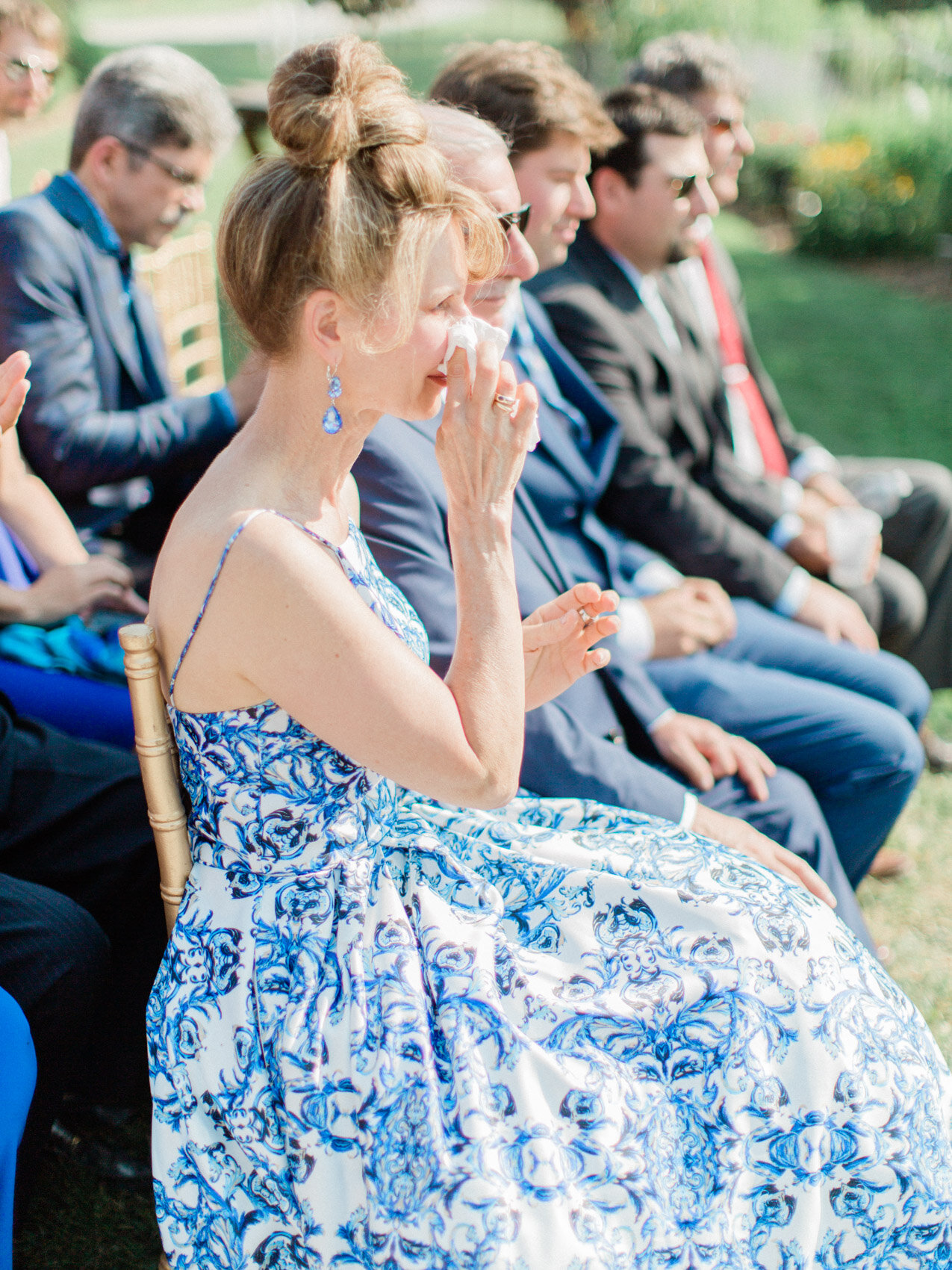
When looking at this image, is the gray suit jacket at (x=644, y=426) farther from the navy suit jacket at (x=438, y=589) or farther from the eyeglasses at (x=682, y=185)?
the navy suit jacket at (x=438, y=589)

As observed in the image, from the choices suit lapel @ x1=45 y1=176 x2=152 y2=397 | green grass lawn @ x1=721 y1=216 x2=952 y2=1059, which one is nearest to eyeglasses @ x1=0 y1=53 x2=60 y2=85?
suit lapel @ x1=45 y1=176 x2=152 y2=397

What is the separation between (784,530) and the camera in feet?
12.1

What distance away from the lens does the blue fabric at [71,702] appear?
95.2 inches

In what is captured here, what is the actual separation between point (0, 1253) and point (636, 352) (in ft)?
9.01

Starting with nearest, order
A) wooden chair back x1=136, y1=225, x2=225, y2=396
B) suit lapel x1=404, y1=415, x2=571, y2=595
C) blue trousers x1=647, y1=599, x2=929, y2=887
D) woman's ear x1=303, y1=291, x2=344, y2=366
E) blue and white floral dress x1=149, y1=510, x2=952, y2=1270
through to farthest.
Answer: blue and white floral dress x1=149, y1=510, x2=952, y2=1270
woman's ear x1=303, y1=291, x2=344, y2=366
suit lapel x1=404, y1=415, x2=571, y2=595
blue trousers x1=647, y1=599, x2=929, y2=887
wooden chair back x1=136, y1=225, x2=225, y2=396

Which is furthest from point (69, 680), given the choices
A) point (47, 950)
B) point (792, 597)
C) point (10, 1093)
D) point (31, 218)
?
point (792, 597)

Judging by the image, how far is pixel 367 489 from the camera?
2.13 metres

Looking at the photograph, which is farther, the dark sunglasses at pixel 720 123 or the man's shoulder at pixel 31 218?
the dark sunglasses at pixel 720 123

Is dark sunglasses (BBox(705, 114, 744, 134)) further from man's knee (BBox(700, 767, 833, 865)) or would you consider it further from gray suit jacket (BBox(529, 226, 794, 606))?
man's knee (BBox(700, 767, 833, 865))

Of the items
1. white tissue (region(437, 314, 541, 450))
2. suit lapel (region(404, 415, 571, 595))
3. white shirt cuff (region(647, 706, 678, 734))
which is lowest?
white shirt cuff (region(647, 706, 678, 734))

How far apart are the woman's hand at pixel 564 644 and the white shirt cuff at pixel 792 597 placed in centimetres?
146

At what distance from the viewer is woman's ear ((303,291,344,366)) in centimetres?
160

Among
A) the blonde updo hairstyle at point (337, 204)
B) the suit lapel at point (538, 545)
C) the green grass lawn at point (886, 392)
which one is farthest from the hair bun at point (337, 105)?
the green grass lawn at point (886, 392)

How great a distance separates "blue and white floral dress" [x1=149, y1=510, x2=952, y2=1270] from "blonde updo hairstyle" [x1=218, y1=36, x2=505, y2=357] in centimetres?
41
